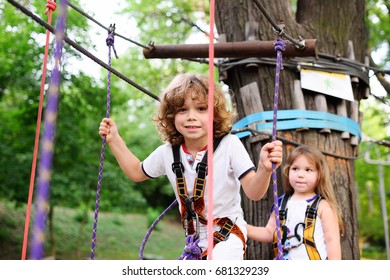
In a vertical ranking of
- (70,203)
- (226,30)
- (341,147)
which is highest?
(70,203)

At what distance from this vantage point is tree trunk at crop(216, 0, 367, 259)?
2979 millimetres

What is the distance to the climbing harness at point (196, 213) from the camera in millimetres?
2090

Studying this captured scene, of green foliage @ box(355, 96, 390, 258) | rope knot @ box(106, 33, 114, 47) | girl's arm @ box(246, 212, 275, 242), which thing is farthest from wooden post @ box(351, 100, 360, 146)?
green foliage @ box(355, 96, 390, 258)

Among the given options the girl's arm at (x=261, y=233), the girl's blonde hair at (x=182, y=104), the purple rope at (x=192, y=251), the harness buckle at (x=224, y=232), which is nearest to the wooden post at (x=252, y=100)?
the girl's arm at (x=261, y=233)

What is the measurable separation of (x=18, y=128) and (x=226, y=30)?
590 cm

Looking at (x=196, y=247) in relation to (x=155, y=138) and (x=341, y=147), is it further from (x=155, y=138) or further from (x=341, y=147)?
(x=155, y=138)

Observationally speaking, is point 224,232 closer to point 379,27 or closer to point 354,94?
point 354,94

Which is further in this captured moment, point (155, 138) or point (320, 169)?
point (155, 138)

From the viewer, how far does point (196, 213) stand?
2.13 metres

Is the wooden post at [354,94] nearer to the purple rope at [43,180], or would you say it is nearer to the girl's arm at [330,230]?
the girl's arm at [330,230]

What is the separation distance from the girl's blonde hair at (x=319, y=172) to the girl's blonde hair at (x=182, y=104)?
0.58m
